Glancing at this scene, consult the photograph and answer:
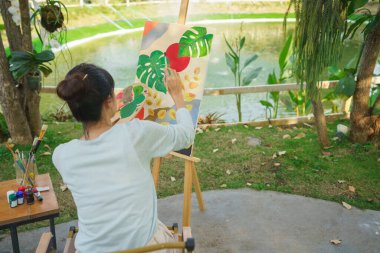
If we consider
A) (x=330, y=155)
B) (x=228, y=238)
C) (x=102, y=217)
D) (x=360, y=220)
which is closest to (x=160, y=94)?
(x=228, y=238)

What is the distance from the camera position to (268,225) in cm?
307

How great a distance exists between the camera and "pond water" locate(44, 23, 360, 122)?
6.85 metres

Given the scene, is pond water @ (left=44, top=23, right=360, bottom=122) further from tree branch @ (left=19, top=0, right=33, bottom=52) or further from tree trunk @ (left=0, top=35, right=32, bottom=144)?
tree trunk @ (left=0, top=35, right=32, bottom=144)

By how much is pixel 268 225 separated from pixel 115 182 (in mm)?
1892

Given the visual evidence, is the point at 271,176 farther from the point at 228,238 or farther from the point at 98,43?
the point at 98,43

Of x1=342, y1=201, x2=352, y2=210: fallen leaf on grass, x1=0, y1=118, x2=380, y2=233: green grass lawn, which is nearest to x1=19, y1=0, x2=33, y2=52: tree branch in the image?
x1=0, y1=118, x2=380, y2=233: green grass lawn

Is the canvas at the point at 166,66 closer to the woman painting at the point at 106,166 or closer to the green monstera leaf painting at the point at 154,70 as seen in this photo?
the green monstera leaf painting at the point at 154,70

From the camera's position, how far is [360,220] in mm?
3102

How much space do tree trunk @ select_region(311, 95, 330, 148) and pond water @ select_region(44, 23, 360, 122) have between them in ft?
6.00

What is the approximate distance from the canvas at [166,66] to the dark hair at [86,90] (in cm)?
114

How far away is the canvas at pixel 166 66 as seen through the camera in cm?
269

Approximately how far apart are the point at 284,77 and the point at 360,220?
9.07ft

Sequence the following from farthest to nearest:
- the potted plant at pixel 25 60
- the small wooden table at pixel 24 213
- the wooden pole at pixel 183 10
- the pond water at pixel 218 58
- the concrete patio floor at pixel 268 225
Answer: the pond water at pixel 218 58 → the potted plant at pixel 25 60 → the concrete patio floor at pixel 268 225 → the wooden pole at pixel 183 10 → the small wooden table at pixel 24 213

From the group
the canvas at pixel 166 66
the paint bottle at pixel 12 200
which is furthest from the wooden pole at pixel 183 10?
the paint bottle at pixel 12 200
